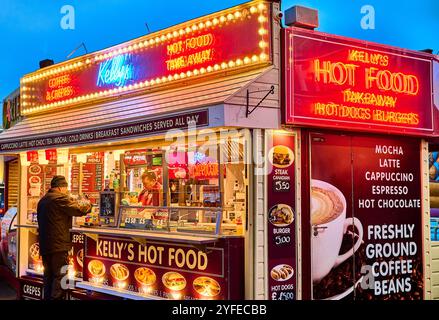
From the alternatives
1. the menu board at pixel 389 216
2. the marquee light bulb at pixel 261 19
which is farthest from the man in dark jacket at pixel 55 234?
the menu board at pixel 389 216

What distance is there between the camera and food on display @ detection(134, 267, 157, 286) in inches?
291

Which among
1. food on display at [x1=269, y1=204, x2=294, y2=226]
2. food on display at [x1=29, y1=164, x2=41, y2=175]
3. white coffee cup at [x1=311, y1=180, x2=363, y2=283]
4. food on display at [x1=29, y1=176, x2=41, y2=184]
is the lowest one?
white coffee cup at [x1=311, y1=180, x2=363, y2=283]

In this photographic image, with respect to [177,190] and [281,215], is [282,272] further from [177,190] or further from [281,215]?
[177,190]

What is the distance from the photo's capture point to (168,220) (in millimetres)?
7398

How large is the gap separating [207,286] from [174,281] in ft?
2.04

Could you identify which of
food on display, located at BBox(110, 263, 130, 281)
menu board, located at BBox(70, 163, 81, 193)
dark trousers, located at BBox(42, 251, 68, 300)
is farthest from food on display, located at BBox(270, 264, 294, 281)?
menu board, located at BBox(70, 163, 81, 193)

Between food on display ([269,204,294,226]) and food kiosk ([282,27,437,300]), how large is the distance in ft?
0.79

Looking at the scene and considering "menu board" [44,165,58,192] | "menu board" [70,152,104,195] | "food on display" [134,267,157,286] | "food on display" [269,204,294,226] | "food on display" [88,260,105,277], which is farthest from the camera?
"menu board" [44,165,58,192]

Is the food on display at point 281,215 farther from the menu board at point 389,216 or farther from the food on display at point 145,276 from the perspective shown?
the food on display at point 145,276

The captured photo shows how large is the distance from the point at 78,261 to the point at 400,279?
4837 millimetres

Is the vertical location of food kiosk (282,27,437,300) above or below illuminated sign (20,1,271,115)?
below

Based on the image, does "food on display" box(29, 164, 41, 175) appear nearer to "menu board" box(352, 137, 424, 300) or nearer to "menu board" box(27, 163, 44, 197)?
"menu board" box(27, 163, 44, 197)

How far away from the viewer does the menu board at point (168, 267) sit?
21.0 feet
